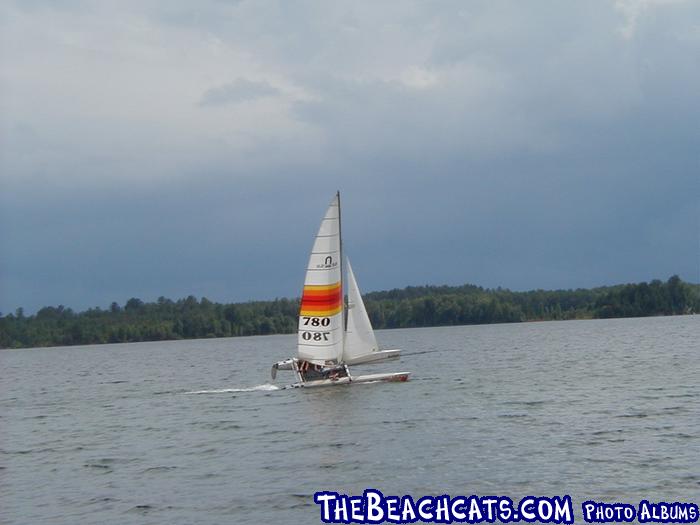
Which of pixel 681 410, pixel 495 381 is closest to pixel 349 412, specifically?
pixel 681 410

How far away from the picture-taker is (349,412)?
43.3 m

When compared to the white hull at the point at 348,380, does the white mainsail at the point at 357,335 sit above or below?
above

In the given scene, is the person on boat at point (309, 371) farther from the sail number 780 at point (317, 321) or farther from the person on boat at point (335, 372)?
the sail number 780 at point (317, 321)

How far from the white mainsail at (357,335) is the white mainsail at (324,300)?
630 millimetres

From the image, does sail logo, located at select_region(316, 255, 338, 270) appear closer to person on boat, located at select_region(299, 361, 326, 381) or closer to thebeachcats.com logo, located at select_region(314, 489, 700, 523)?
person on boat, located at select_region(299, 361, 326, 381)

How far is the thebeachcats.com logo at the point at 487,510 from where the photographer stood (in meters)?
22.8

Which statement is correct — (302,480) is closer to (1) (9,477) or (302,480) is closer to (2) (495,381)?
(1) (9,477)

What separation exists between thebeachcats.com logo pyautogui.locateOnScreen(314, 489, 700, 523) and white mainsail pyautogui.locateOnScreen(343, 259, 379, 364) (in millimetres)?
27025

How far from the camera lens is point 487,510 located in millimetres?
24016

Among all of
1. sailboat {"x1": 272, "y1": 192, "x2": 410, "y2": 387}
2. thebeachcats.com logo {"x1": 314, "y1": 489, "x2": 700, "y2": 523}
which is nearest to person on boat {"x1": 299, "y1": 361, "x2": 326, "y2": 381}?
sailboat {"x1": 272, "y1": 192, "x2": 410, "y2": 387}

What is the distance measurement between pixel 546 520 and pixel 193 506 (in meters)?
8.84

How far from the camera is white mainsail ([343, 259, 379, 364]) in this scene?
52750 millimetres

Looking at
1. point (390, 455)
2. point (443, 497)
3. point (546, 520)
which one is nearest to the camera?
point (546, 520)

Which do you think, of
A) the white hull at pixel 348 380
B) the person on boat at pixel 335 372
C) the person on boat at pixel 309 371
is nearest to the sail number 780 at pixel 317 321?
the person on boat at pixel 309 371
